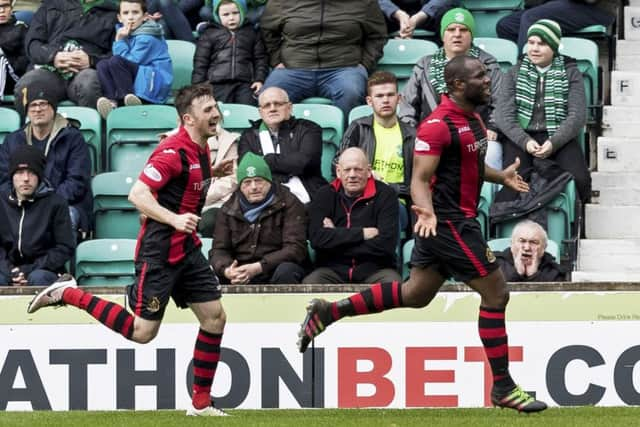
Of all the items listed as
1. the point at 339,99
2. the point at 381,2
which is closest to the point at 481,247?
the point at 339,99

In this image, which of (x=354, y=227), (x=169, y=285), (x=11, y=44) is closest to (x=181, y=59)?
(x=11, y=44)

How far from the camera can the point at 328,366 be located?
36.7 feet

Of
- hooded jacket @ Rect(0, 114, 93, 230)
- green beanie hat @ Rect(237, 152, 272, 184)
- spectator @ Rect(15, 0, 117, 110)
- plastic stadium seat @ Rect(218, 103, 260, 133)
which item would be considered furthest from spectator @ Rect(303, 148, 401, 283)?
spectator @ Rect(15, 0, 117, 110)

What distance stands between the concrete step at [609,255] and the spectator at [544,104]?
17.8 inches

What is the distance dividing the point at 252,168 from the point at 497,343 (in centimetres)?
336

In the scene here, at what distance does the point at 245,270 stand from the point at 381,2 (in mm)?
3920

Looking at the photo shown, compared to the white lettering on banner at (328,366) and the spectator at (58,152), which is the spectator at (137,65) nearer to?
the spectator at (58,152)

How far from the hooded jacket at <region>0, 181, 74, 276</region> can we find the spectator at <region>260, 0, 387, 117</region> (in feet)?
7.92

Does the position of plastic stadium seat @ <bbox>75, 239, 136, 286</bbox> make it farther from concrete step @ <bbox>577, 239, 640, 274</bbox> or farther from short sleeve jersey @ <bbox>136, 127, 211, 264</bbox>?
concrete step @ <bbox>577, 239, 640, 274</bbox>

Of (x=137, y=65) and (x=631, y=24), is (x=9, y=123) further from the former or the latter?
(x=631, y=24)

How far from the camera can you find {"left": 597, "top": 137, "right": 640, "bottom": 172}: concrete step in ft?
45.3

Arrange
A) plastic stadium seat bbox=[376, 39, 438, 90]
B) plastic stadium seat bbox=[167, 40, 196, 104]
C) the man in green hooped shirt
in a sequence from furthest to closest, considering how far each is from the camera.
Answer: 1. plastic stadium seat bbox=[167, 40, 196, 104]
2. plastic stadium seat bbox=[376, 39, 438, 90]
3. the man in green hooped shirt

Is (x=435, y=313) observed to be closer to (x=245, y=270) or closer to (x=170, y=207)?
(x=245, y=270)

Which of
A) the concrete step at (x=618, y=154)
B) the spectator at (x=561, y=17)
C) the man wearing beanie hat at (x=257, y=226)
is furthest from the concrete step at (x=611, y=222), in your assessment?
the man wearing beanie hat at (x=257, y=226)
